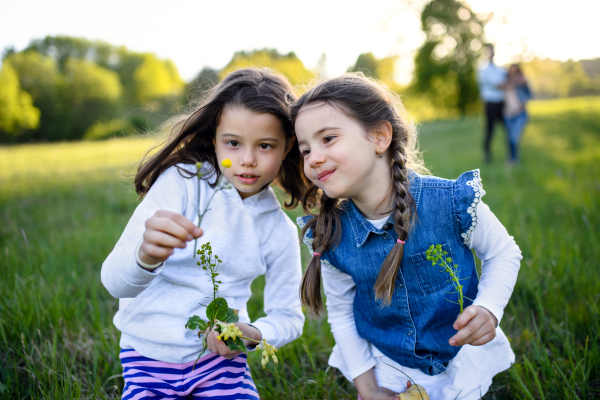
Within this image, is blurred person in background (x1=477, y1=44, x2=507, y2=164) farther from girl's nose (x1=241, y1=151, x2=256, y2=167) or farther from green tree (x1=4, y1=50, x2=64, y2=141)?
green tree (x1=4, y1=50, x2=64, y2=141)

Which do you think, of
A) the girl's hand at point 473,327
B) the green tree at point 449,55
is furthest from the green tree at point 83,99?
the girl's hand at point 473,327

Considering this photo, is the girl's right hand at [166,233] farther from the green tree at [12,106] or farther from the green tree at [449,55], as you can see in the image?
the green tree at [449,55]

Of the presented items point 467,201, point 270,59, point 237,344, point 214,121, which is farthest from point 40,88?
point 467,201

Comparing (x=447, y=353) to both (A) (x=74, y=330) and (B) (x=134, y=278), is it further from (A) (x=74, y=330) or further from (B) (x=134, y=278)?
(A) (x=74, y=330)

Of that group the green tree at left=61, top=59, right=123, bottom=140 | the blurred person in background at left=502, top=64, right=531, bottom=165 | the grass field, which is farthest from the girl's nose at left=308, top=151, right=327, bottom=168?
the green tree at left=61, top=59, right=123, bottom=140

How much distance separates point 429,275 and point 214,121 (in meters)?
1.12

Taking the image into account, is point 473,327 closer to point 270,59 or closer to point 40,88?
point 40,88

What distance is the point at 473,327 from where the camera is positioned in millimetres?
1242

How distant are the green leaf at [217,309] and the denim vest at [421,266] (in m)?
0.56

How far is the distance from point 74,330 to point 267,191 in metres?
1.34

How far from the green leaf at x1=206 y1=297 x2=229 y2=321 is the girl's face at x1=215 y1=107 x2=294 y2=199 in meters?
0.57

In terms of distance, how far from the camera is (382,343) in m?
1.59

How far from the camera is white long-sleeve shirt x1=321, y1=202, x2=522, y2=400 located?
57.3 inches

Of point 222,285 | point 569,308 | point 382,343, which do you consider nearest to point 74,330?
point 222,285
